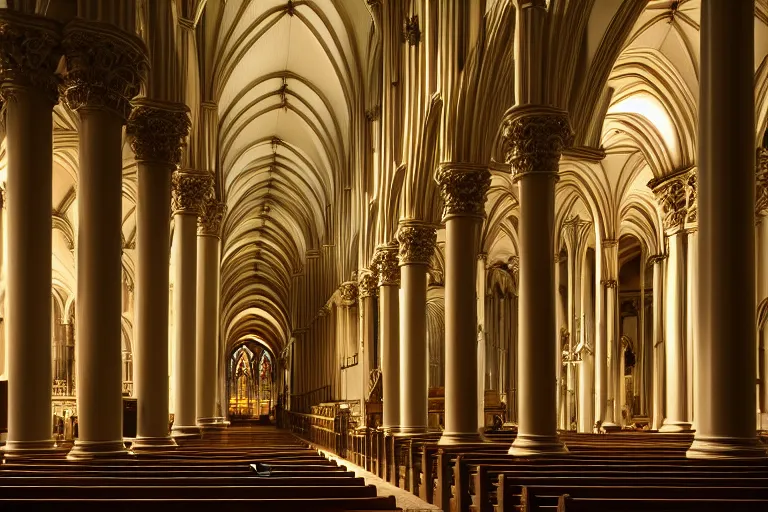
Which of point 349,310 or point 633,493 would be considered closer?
point 633,493

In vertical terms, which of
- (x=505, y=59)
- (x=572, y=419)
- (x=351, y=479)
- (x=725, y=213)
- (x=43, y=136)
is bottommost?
(x=572, y=419)

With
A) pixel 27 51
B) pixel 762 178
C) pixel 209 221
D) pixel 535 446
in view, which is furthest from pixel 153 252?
pixel 762 178

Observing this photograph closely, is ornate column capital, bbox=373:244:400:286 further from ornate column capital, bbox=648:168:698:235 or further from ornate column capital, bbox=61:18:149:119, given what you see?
ornate column capital, bbox=61:18:149:119

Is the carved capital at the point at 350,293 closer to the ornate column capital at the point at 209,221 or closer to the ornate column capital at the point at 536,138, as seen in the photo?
the ornate column capital at the point at 209,221

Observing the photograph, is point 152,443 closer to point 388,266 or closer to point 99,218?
point 99,218

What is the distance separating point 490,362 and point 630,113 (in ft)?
58.7

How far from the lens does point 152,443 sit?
12.9 m

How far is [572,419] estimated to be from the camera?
3422 cm

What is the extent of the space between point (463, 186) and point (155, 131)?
5297mm

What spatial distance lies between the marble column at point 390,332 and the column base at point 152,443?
917 cm

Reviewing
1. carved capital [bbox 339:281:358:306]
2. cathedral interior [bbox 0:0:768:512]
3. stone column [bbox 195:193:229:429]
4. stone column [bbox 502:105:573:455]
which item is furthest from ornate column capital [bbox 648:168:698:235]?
carved capital [bbox 339:281:358:306]

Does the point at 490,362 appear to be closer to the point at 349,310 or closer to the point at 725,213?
the point at 349,310

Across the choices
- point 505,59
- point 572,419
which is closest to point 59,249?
point 572,419

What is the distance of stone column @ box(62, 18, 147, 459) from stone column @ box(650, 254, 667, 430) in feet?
67.8
